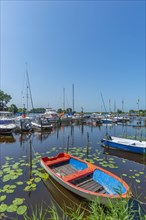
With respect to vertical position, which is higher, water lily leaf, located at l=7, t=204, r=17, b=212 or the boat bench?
the boat bench

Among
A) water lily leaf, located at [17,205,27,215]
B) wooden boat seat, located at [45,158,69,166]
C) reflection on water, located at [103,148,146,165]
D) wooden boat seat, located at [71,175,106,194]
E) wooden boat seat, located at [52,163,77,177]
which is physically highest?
wooden boat seat, located at [45,158,69,166]

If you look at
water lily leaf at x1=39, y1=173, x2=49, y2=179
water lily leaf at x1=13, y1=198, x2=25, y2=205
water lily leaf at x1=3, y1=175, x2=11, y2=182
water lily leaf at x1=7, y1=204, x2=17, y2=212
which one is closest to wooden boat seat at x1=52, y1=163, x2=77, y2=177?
water lily leaf at x1=39, y1=173, x2=49, y2=179

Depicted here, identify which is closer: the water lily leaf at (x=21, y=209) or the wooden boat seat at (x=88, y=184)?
the water lily leaf at (x=21, y=209)

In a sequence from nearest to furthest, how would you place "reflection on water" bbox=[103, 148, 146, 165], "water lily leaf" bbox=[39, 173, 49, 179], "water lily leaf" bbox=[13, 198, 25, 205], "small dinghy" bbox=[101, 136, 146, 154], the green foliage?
"water lily leaf" bbox=[13, 198, 25, 205] < "water lily leaf" bbox=[39, 173, 49, 179] < "reflection on water" bbox=[103, 148, 146, 165] < "small dinghy" bbox=[101, 136, 146, 154] < the green foliage

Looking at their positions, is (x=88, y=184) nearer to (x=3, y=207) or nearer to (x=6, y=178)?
(x=3, y=207)

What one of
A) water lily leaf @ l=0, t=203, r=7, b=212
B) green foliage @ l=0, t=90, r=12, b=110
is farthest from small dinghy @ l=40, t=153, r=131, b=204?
green foliage @ l=0, t=90, r=12, b=110

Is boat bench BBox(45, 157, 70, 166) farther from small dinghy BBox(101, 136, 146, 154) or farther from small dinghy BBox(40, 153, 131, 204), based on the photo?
small dinghy BBox(101, 136, 146, 154)

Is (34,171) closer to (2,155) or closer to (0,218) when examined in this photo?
(0,218)

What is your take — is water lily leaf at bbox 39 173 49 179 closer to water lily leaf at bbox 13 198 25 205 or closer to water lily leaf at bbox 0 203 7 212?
water lily leaf at bbox 13 198 25 205

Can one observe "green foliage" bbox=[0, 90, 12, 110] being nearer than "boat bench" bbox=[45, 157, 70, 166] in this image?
No

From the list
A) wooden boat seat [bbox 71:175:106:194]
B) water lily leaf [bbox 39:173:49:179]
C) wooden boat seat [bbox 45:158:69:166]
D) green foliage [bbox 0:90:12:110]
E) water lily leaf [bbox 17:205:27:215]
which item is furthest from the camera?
green foliage [bbox 0:90:12:110]

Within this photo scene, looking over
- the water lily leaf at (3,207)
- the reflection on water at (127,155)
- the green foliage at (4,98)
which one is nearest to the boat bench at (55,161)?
the water lily leaf at (3,207)

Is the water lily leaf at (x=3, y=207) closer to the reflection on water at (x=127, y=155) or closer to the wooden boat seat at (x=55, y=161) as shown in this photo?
the wooden boat seat at (x=55, y=161)

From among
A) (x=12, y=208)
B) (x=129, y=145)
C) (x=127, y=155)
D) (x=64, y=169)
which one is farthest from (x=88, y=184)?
(x=129, y=145)
